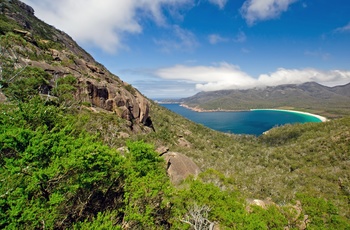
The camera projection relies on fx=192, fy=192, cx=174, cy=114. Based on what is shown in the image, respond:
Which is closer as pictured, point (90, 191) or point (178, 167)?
point (90, 191)

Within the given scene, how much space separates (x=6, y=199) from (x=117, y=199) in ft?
27.1

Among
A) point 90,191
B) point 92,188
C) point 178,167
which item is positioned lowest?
point 178,167

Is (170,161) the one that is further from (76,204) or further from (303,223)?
(303,223)

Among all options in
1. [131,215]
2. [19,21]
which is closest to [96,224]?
[131,215]

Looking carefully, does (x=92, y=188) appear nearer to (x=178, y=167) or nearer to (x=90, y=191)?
(x=90, y=191)

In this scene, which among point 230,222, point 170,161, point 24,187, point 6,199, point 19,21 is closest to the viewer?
point 6,199

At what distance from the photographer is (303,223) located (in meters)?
18.7

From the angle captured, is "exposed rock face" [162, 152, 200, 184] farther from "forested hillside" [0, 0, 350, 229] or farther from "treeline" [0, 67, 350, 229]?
"treeline" [0, 67, 350, 229]

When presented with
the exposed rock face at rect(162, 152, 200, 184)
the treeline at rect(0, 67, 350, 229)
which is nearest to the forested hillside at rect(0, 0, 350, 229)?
the treeline at rect(0, 67, 350, 229)

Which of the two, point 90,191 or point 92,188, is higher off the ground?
point 92,188

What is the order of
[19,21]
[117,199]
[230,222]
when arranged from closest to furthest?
[230,222]
[117,199]
[19,21]

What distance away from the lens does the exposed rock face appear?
26.2 meters

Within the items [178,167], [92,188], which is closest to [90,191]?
[92,188]

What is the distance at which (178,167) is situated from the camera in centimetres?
2736
